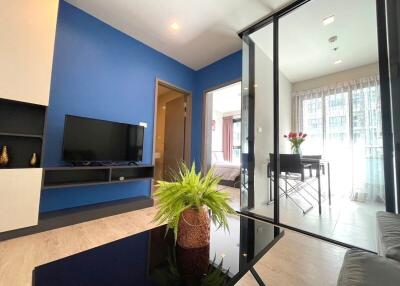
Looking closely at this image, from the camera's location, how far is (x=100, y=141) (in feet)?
7.77

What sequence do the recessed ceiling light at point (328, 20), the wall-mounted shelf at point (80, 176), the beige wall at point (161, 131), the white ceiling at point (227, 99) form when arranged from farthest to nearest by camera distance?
the white ceiling at point (227, 99), the beige wall at point (161, 131), the recessed ceiling light at point (328, 20), the wall-mounted shelf at point (80, 176)

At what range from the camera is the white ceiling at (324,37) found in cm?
207

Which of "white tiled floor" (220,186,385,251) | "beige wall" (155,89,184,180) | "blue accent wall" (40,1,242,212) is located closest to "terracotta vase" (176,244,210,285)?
"white tiled floor" (220,186,385,251)

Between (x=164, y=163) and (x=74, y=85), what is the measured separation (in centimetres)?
259

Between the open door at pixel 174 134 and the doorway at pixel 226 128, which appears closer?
the open door at pixel 174 134

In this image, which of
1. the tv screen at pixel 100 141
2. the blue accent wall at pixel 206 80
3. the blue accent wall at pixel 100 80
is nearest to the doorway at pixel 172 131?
the blue accent wall at pixel 206 80

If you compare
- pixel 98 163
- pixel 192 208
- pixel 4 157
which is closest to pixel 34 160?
pixel 4 157

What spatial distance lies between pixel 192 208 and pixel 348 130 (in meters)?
3.11

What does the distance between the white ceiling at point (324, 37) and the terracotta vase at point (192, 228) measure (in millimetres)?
2325

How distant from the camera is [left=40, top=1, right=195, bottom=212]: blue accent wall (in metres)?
2.18

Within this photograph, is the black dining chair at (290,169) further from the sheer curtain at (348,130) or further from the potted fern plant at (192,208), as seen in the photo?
the potted fern plant at (192,208)

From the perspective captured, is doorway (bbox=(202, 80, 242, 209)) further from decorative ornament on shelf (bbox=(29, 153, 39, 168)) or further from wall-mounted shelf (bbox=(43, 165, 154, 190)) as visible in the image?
decorative ornament on shelf (bbox=(29, 153, 39, 168))

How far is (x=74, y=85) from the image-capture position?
7.57 feet

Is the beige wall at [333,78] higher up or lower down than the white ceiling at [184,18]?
lower down
